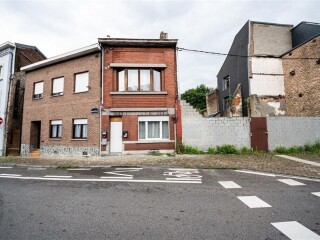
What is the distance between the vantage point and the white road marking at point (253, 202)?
13.2 feet

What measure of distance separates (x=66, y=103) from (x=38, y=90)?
3.62 meters

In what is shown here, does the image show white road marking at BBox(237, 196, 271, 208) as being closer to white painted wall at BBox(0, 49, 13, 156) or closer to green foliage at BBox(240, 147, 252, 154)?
green foliage at BBox(240, 147, 252, 154)

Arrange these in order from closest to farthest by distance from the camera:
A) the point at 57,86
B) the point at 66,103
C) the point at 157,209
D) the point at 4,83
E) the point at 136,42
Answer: the point at 157,209, the point at 136,42, the point at 66,103, the point at 57,86, the point at 4,83

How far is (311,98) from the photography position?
48.5 ft

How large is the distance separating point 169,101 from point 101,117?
174 inches

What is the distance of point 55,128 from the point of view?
14.4m

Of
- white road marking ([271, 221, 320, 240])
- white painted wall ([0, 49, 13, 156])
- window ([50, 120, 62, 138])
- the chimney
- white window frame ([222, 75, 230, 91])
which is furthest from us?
white window frame ([222, 75, 230, 91])

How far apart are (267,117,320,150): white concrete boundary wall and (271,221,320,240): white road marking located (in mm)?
10803

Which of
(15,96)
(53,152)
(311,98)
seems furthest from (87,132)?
(311,98)

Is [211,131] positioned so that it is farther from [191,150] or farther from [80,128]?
[80,128]

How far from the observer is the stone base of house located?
1262cm

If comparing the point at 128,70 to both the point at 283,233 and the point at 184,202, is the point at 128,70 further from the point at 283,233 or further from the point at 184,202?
the point at 283,233

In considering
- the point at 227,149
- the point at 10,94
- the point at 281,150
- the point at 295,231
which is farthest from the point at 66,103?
the point at 281,150

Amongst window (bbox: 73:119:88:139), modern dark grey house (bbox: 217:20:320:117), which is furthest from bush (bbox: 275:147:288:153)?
window (bbox: 73:119:88:139)
